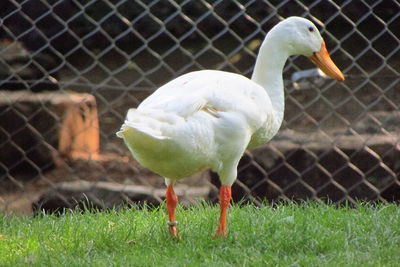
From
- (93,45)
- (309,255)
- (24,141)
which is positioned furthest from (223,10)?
(309,255)

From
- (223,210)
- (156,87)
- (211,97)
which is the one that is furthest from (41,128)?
(211,97)

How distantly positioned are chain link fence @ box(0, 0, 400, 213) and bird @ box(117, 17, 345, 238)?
Answer: 105 cm

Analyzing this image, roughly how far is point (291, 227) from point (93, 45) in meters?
2.47

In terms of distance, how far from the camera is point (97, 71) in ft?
20.9

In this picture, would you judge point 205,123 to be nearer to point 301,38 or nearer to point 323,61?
point 301,38

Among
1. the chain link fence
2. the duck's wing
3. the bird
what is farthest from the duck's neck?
the chain link fence

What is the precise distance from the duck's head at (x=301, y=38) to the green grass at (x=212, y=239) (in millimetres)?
608

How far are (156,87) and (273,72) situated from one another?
1.41 m

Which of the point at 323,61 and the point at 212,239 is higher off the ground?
the point at 323,61

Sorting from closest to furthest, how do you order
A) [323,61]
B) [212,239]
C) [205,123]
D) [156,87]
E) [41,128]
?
1. [205,123]
2. [212,239]
3. [323,61]
4. [156,87]
5. [41,128]

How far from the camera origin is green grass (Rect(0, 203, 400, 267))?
137 inches

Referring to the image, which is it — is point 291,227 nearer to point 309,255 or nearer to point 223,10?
point 309,255

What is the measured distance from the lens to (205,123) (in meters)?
3.55

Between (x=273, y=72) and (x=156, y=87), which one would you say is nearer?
(x=273, y=72)
